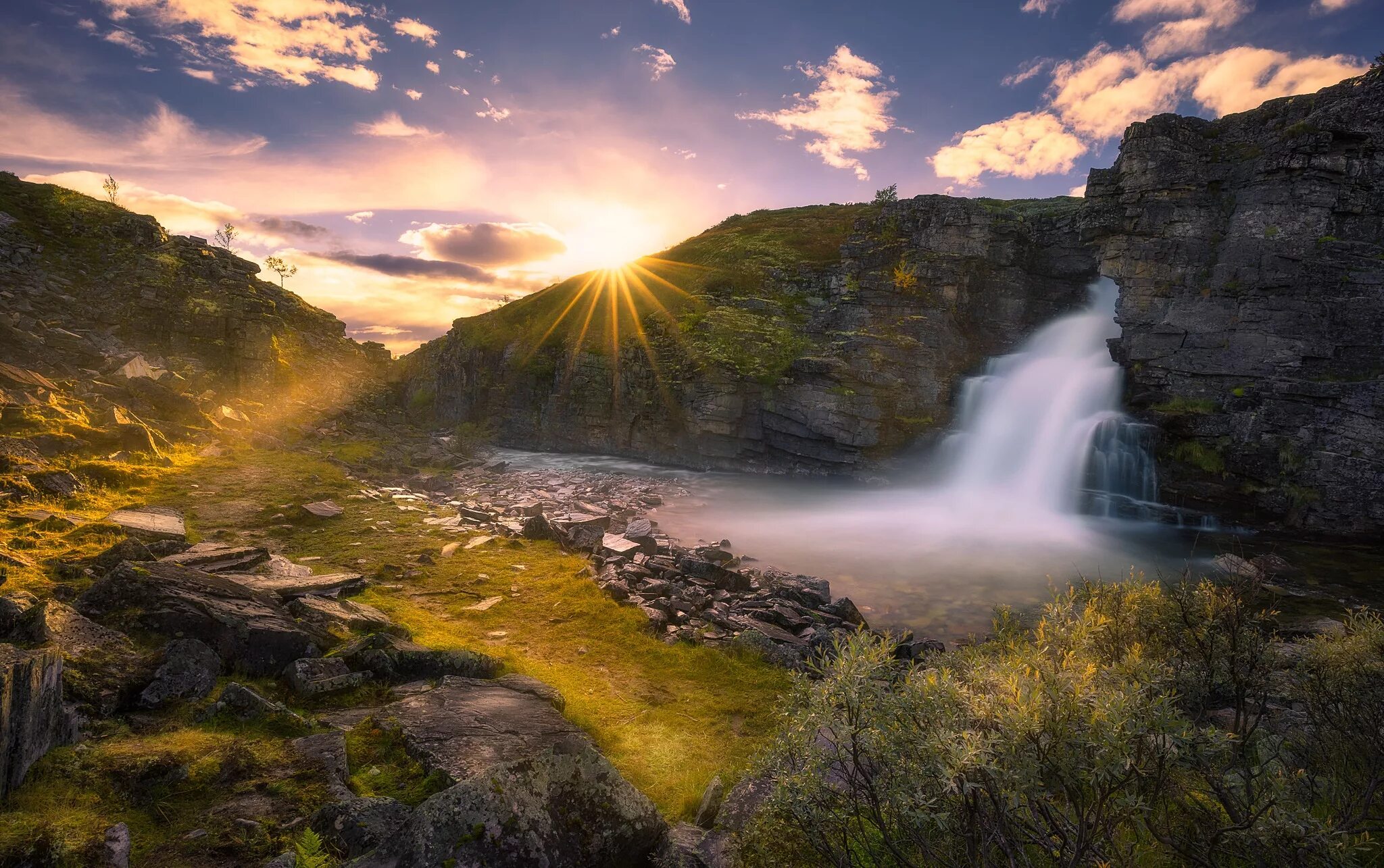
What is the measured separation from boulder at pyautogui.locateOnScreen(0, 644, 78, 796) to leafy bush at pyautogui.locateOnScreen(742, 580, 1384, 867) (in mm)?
6880

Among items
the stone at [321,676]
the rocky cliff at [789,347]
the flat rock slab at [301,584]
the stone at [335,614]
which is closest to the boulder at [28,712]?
the stone at [321,676]

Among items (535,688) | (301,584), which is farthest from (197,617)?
(535,688)

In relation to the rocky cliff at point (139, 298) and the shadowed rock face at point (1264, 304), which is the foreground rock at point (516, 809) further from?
the rocky cliff at point (139, 298)

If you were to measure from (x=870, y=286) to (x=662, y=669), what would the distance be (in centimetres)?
3796

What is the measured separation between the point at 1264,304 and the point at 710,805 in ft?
130

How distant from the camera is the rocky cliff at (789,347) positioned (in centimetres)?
3828

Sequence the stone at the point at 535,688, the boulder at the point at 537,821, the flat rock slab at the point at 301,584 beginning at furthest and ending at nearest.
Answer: the flat rock slab at the point at 301,584 → the stone at the point at 535,688 → the boulder at the point at 537,821

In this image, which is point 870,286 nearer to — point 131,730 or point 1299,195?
point 1299,195

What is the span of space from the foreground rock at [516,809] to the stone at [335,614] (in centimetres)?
356

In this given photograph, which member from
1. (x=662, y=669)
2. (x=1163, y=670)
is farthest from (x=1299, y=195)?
(x=662, y=669)

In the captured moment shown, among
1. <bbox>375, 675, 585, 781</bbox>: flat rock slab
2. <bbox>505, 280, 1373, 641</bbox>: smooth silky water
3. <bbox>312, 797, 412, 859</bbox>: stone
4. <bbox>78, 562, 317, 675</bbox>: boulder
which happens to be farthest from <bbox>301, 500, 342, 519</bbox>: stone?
<bbox>312, 797, 412, 859</bbox>: stone

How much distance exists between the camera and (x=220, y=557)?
39.7 ft

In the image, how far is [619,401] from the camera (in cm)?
4422

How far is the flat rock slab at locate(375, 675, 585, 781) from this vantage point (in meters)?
6.65
